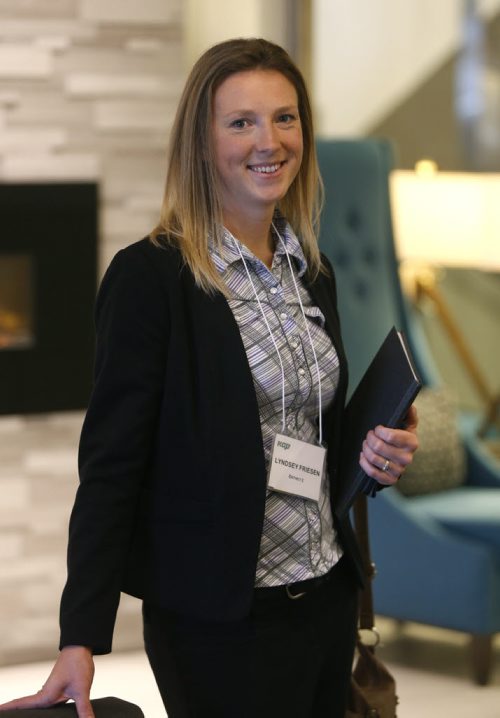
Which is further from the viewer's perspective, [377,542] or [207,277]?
[377,542]

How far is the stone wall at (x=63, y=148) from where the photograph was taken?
12.3 feet

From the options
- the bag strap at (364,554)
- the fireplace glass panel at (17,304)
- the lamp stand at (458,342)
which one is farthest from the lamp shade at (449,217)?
the bag strap at (364,554)

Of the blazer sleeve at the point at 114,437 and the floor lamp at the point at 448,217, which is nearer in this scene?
the blazer sleeve at the point at 114,437

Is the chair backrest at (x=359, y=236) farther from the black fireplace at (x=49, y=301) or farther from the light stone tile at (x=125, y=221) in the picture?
the black fireplace at (x=49, y=301)

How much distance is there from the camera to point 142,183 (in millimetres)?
3914

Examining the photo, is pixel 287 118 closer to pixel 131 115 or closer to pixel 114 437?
pixel 114 437

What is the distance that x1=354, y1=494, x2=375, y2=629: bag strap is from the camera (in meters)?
1.91

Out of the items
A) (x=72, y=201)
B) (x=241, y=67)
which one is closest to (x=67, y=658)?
(x=241, y=67)

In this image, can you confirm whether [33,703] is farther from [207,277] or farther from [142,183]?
[142,183]

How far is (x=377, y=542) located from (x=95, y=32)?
5.80 feet

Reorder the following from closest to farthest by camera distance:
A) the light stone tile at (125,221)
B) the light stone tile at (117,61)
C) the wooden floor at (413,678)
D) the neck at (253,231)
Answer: the neck at (253,231), the wooden floor at (413,678), the light stone tile at (117,61), the light stone tile at (125,221)

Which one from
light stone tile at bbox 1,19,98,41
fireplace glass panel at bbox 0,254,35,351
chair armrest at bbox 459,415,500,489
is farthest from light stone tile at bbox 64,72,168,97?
chair armrest at bbox 459,415,500,489

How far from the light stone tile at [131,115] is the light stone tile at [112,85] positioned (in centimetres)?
3

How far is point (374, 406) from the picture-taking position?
1703mm
